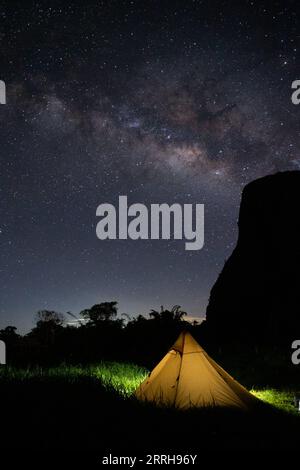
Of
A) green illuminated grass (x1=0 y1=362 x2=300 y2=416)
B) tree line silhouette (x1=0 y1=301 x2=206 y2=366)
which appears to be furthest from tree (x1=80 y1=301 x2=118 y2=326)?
green illuminated grass (x1=0 y1=362 x2=300 y2=416)

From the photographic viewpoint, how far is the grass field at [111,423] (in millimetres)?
4469

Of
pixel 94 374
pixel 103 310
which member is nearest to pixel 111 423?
pixel 94 374

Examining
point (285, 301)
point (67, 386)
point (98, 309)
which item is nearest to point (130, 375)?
point (67, 386)

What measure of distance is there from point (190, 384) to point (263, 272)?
2644 cm

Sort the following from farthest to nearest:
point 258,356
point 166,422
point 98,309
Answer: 1. point 98,309
2. point 258,356
3. point 166,422

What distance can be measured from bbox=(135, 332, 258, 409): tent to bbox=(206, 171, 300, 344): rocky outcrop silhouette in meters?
19.3

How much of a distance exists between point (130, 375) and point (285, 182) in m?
28.6

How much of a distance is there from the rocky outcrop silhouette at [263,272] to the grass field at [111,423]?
20662 mm

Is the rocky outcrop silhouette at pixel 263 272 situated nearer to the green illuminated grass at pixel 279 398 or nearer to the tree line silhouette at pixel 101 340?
the tree line silhouette at pixel 101 340

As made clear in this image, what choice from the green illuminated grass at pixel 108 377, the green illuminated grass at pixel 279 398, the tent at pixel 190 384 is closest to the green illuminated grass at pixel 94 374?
the green illuminated grass at pixel 108 377

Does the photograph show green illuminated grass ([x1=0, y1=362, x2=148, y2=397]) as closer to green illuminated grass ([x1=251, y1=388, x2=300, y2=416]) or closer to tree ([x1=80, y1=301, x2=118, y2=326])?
green illuminated grass ([x1=251, y1=388, x2=300, y2=416])

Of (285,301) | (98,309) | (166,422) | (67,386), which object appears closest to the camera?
(166,422)
